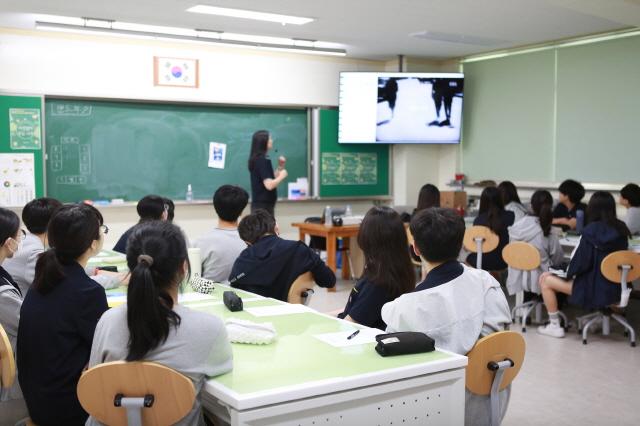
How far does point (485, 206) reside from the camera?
624 cm

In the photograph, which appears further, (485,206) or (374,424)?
(485,206)

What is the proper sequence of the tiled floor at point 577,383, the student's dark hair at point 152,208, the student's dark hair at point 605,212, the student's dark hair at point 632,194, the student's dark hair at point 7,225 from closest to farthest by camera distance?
the student's dark hair at point 7,225, the tiled floor at point 577,383, the student's dark hair at point 152,208, the student's dark hair at point 605,212, the student's dark hair at point 632,194

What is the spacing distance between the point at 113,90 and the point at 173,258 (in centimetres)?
564

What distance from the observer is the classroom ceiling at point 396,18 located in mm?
5824

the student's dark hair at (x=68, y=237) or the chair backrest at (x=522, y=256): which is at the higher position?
the student's dark hair at (x=68, y=237)

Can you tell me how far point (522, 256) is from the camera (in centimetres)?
→ 565

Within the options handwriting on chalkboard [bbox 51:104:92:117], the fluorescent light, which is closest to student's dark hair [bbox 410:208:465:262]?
the fluorescent light

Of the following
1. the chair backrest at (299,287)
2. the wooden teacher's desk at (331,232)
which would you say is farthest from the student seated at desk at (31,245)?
the wooden teacher's desk at (331,232)

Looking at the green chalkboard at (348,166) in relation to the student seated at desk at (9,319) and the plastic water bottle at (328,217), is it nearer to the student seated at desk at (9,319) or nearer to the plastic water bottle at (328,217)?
the plastic water bottle at (328,217)

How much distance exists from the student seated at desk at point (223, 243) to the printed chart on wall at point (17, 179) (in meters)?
3.41

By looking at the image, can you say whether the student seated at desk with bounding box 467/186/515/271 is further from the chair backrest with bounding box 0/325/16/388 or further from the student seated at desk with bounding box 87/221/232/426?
the chair backrest with bounding box 0/325/16/388

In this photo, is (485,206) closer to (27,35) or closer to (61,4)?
(61,4)

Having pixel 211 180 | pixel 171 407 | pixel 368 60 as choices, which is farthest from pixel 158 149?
pixel 171 407

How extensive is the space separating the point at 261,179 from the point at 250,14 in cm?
184
